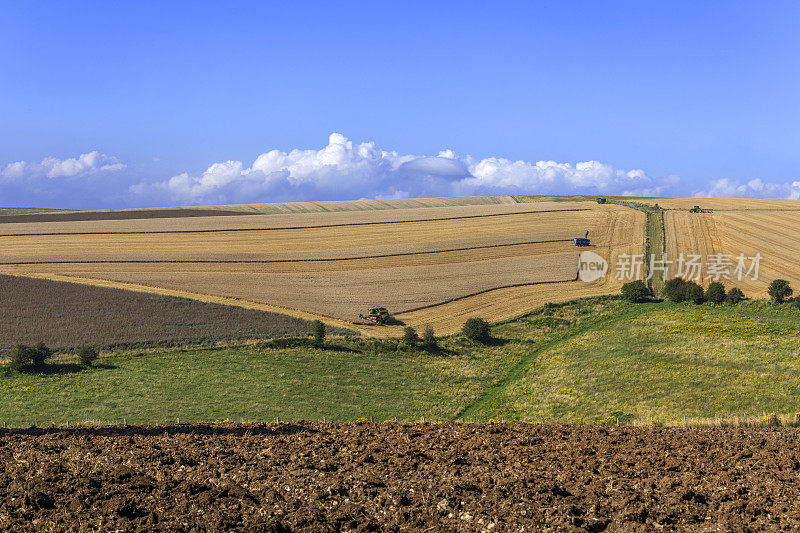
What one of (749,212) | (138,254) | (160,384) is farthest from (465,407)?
(749,212)

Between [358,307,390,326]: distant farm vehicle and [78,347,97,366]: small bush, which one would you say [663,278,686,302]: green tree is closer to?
[358,307,390,326]: distant farm vehicle

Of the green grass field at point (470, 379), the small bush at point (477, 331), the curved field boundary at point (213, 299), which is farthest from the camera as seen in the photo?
the curved field boundary at point (213, 299)

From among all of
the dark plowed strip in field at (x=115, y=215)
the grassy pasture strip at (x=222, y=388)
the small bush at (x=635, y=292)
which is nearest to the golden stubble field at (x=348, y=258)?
the small bush at (x=635, y=292)

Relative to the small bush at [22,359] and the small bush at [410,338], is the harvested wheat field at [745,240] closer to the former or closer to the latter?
the small bush at [410,338]

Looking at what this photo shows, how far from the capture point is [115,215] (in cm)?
13562

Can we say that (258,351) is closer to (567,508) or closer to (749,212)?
(567,508)

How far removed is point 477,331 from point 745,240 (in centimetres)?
6005

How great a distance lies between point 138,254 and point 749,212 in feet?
377

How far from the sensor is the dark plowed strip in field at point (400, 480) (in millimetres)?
15359

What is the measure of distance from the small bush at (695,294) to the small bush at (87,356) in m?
64.7

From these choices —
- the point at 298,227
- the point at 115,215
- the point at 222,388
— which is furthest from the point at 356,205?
the point at 222,388

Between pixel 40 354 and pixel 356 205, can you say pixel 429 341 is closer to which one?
pixel 40 354

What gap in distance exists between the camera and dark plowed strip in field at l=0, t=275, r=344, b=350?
58.4 meters

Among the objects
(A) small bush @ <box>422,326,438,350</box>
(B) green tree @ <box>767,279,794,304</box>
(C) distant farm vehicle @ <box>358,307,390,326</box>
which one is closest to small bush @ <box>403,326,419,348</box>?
(A) small bush @ <box>422,326,438,350</box>
